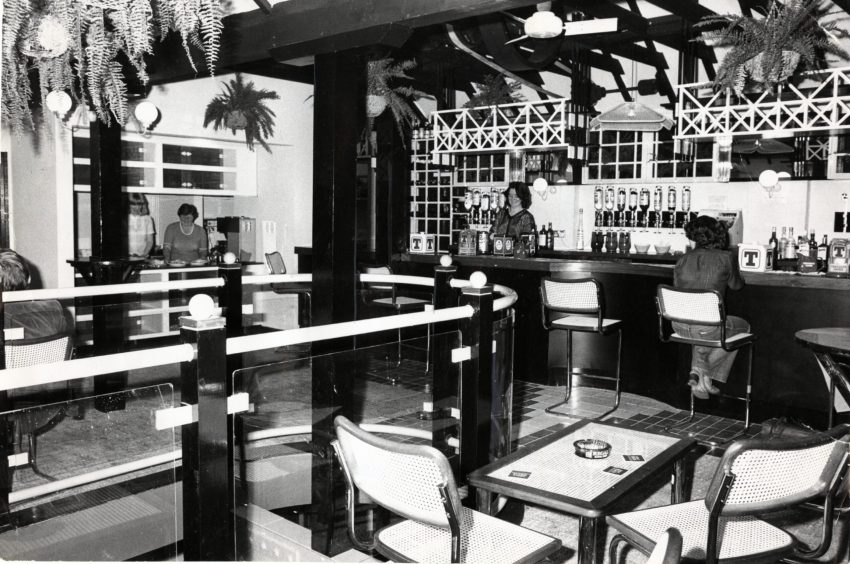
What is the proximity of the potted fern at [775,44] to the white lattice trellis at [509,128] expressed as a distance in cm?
175

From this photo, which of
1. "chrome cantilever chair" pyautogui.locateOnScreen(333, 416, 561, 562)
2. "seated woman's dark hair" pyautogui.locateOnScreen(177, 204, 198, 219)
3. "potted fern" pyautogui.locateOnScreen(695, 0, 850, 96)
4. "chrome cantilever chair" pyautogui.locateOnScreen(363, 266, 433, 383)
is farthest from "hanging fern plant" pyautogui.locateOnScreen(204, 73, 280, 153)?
"chrome cantilever chair" pyautogui.locateOnScreen(333, 416, 561, 562)

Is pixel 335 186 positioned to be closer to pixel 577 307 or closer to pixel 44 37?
pixel 577 307

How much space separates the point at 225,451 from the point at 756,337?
13.2 ft

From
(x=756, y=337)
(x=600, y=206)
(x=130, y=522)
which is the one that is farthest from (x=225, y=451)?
(x=600, y=206)

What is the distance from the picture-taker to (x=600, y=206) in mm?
9852

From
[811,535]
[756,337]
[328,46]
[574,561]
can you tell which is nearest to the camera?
[574,561]

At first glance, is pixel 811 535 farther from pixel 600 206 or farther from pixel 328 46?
pixel 600 206

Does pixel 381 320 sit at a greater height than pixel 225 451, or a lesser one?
greater

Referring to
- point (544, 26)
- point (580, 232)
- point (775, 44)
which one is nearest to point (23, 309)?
point (544, 26)

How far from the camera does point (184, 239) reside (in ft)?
27.6

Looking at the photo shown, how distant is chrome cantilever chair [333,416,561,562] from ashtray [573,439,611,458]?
0.68 meters

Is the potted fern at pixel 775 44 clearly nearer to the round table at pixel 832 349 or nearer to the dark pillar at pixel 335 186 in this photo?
the round table at pixel 832 349

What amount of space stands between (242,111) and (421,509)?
7627 millimetres

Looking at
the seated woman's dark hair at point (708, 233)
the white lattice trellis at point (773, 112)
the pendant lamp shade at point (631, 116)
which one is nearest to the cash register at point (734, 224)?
the white lattice trellis at point (773, 112)
